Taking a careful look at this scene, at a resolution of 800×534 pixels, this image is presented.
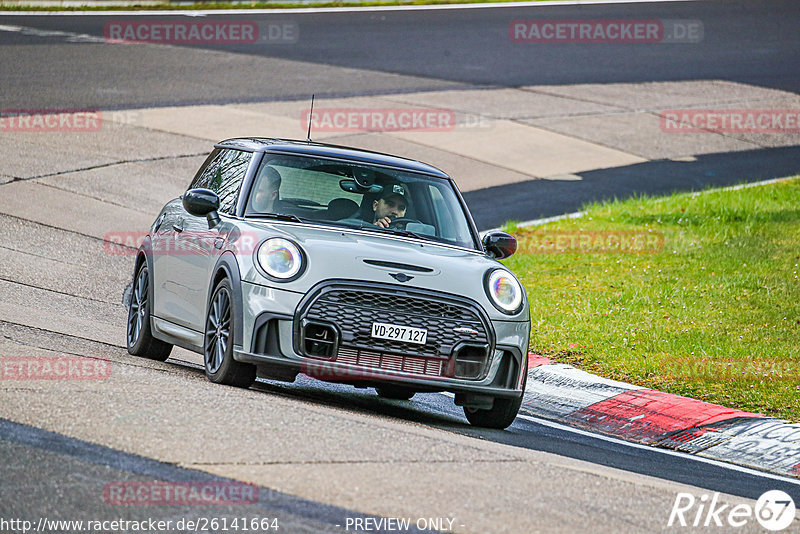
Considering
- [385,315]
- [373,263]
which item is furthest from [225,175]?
[385,315]

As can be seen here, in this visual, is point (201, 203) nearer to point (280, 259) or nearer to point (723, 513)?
point (280, 259)

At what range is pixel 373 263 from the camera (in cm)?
766

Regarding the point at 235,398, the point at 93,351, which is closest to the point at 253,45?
the point at 93,351

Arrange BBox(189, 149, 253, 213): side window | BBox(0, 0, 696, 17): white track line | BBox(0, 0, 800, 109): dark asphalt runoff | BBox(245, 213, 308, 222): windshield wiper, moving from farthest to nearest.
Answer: BBox(0, 0, 696, 17): white track line, BBox(0, 0, 800, 109): dark asphalt runoff, BBox(189, 149, 253, 213): side window, BBox(245, 213, 308, 222): windshield wiper

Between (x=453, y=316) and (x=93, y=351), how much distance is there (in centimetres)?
284

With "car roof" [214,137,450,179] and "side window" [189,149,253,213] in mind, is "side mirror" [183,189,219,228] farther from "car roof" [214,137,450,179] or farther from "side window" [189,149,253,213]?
"car roof" [214,137,450,179]

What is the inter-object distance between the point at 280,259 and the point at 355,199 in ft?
4.30

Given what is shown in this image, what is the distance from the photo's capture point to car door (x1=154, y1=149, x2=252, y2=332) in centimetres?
845

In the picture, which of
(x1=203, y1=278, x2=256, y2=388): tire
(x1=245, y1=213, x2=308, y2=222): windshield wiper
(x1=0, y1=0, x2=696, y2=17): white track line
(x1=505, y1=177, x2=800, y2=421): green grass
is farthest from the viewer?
(x1=0, y1=0, x2=696, y2=17): white track line

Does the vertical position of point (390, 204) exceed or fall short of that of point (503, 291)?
it exceeds it

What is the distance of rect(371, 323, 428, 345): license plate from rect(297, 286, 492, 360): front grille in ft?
0.07

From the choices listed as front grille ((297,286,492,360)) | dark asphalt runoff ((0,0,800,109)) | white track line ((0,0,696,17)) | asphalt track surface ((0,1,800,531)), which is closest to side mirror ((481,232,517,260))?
asphalt track surface ((0,1,800,531))

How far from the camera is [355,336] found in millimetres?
7477

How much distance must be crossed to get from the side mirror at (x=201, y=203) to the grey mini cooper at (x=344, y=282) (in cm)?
1
